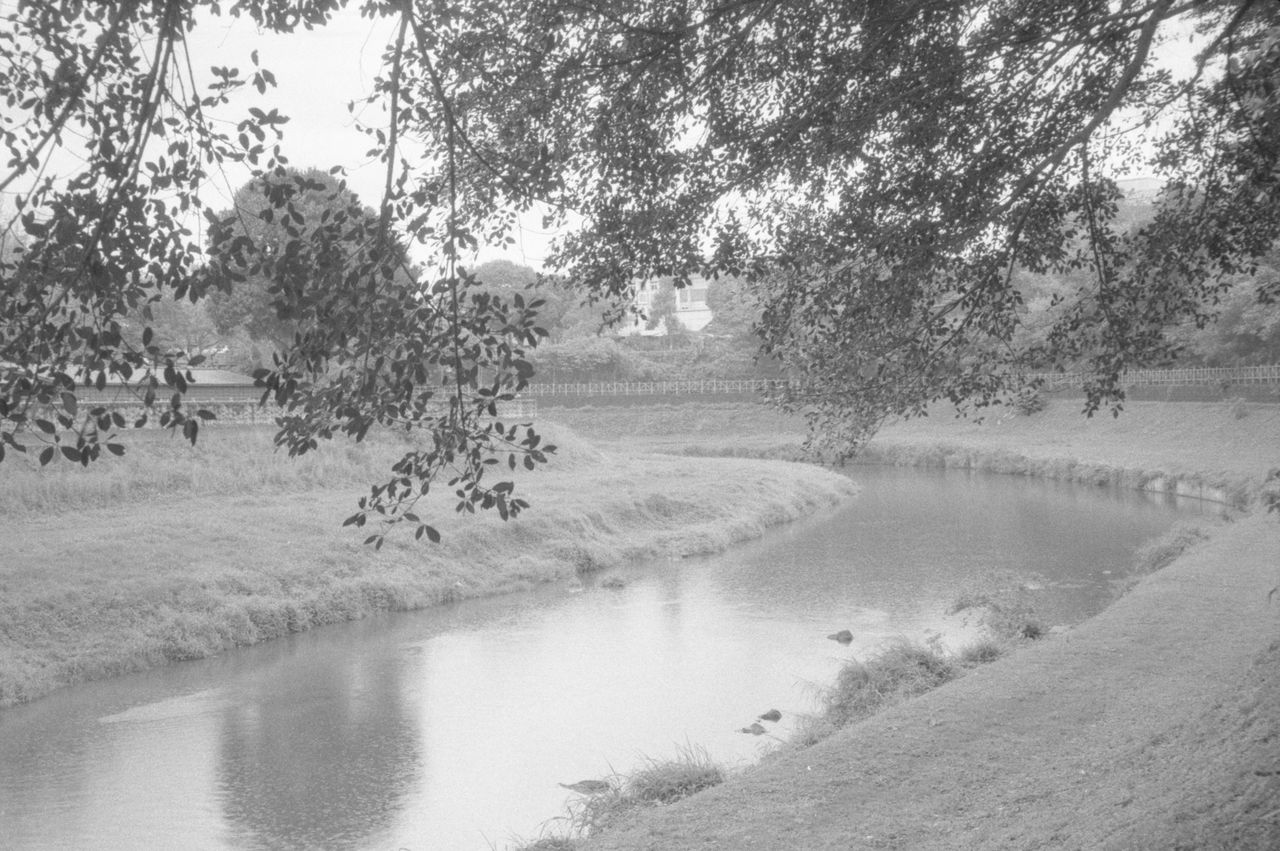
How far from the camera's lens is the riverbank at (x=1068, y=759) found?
17.1 ft

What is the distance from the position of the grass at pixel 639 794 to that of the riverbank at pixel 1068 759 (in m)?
0.52

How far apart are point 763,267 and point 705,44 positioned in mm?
1337

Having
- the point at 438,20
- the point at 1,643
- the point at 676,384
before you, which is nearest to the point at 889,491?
the point at 676,384

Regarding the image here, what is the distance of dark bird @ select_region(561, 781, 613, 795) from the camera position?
9.20 m

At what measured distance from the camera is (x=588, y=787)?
9336 millimetres

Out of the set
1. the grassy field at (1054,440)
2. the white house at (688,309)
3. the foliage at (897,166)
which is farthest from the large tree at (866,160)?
the white house at (688,309)

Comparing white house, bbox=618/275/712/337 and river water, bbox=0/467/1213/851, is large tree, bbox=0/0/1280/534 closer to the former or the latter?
river water, bbox=0/467/1213/851

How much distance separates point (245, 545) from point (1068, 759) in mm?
13064

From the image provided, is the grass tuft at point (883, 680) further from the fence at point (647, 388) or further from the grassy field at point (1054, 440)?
the grassy field at point (1054, 440)

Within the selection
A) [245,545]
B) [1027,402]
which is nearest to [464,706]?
[245,545]

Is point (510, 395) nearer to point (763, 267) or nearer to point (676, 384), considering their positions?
point (763, 267)

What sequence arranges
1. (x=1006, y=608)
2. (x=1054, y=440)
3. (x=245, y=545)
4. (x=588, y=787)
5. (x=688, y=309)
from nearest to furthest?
(x=588, y=787)
(x=1006, y=608)
(x=245, y=545)
(x=1054, y=440)
(x=688, y=309)

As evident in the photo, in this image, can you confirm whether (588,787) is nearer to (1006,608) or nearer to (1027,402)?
(1027,402)

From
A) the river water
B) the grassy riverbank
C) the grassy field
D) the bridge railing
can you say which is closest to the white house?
the bridge railing
